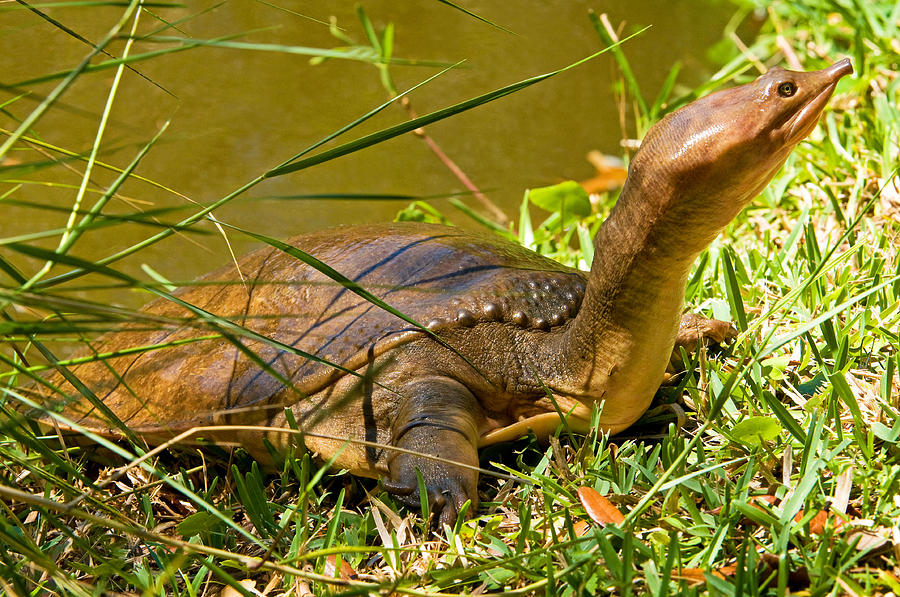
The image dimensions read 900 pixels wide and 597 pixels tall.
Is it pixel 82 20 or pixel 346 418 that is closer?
pixel 346 418

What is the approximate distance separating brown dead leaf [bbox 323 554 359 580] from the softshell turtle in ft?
0.70

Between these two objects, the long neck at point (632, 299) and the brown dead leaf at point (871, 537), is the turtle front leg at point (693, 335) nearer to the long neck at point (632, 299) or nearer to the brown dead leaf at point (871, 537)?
the long neck at point (632, 299)

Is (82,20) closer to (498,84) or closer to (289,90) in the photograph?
(289,90)

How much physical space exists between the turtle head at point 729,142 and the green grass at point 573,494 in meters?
0.34

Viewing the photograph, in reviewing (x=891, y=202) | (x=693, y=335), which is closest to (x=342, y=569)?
(x=693, y=335)

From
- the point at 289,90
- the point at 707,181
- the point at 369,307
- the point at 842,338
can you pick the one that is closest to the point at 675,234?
the point at 707,181

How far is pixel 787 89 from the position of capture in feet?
6.06

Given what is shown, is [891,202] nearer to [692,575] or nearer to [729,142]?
[729,142]

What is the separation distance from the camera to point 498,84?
494 centimetres

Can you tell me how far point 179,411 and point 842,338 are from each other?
5.89 ft

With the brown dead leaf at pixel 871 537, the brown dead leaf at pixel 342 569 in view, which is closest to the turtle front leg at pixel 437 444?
the brown dead leaf at pixel 342 569

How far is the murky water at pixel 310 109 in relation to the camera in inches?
159

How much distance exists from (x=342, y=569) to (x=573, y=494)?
1.78 feet

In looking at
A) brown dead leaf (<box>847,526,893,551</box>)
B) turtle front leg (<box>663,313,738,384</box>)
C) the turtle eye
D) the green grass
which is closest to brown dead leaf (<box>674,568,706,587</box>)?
the green grass
